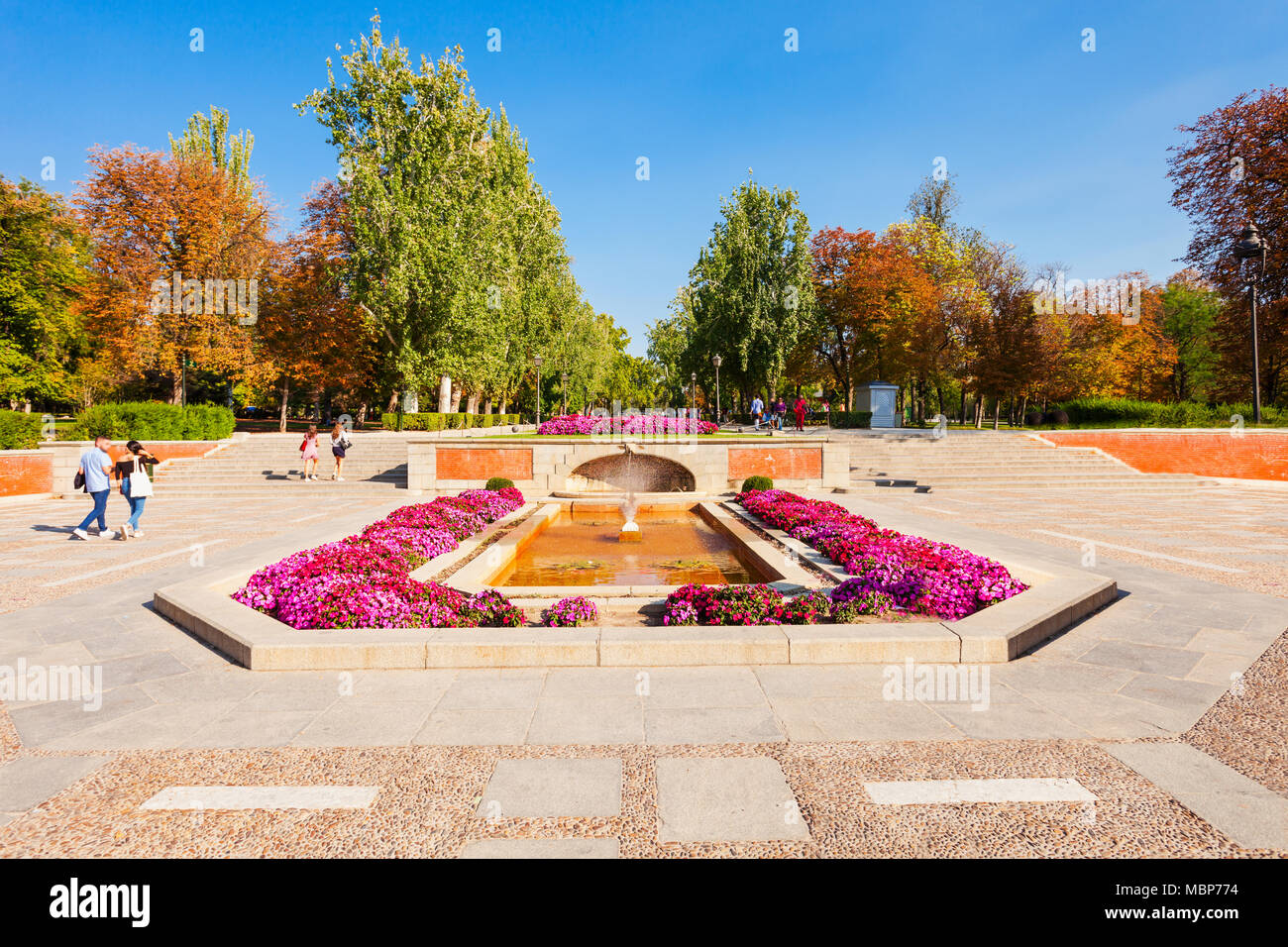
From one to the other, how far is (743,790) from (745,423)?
1471 inches

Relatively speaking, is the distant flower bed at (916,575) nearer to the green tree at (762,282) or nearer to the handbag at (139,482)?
the handbag at (139,482)

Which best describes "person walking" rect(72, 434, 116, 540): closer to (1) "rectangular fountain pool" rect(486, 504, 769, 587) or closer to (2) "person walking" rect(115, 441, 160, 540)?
(2) "person walking" rect(115, 441, 160, 540)

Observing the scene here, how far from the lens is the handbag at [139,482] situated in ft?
37.9

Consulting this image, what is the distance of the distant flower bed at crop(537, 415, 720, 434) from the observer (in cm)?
2062

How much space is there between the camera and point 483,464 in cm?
1897

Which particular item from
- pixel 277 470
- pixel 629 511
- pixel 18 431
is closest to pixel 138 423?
pixel 18 431

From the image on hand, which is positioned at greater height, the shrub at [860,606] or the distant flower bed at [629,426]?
the distant flower bed at [629,426]

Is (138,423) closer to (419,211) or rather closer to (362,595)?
(419,211)

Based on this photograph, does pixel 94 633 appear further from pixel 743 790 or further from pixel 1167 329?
pixel 1167 329

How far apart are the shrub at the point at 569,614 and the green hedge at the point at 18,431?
23237 mm

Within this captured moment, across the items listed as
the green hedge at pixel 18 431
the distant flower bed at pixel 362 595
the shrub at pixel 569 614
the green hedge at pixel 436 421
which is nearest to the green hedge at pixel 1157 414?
the shrub at pixel 569 614

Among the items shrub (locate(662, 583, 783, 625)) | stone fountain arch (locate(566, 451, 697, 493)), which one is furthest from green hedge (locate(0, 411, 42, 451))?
shrub (locate(662, 583, 783, 625))

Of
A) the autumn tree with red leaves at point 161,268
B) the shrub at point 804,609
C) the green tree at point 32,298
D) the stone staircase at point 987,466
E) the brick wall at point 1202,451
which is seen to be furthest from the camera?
the autumn tree with red leaves at point 161,268

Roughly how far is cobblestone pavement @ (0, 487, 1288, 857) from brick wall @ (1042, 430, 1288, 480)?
20658mm
